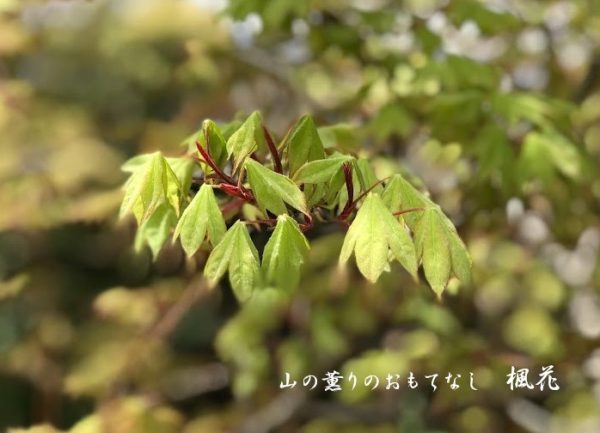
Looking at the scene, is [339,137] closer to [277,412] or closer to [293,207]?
[293,207]

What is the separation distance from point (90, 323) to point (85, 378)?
2.06 feet

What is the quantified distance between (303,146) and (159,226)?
344 millimetres

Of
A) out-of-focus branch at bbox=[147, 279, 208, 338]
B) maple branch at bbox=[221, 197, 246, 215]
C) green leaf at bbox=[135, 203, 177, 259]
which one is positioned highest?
maple branch at bbox=[221, 197, 246, 215]

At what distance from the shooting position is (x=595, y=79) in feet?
6.16

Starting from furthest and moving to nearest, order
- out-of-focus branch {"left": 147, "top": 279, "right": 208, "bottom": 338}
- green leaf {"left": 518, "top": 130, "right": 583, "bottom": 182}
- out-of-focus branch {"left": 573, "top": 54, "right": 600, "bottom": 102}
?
out-of-focus branch {"left": 573, "top": 54, "right": 600, "bottom": 102} → out-of-focus branch {"left": 147, "top": 279, "right": 208, "bottom": 338} → green leaf {"left": 518, "top": 130, "right": 583, "bottom": 182}

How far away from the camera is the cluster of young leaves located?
739mm

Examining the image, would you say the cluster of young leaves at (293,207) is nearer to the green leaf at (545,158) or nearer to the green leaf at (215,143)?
the green leaf at (215,143)

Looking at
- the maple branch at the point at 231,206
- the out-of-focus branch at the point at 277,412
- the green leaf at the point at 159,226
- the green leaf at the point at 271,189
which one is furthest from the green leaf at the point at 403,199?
the out-of-focus branch at the point at 277,412

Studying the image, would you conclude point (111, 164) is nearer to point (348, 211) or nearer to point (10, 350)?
point (10, 350)

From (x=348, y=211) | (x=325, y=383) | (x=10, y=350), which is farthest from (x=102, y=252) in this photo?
(x=348, y=211)

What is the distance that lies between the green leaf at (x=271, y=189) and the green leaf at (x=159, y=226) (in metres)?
0.30

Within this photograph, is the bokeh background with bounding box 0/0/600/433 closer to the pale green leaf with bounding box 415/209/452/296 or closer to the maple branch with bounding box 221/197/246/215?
the maple branch with bounding box 221/197/246/215

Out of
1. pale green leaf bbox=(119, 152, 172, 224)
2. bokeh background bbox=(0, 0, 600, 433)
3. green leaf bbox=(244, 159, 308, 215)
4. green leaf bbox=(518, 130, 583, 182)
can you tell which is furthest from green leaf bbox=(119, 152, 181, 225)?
green leaf bbox=(518, 130, 583, 182)

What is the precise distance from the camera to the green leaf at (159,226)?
3.33 feet
